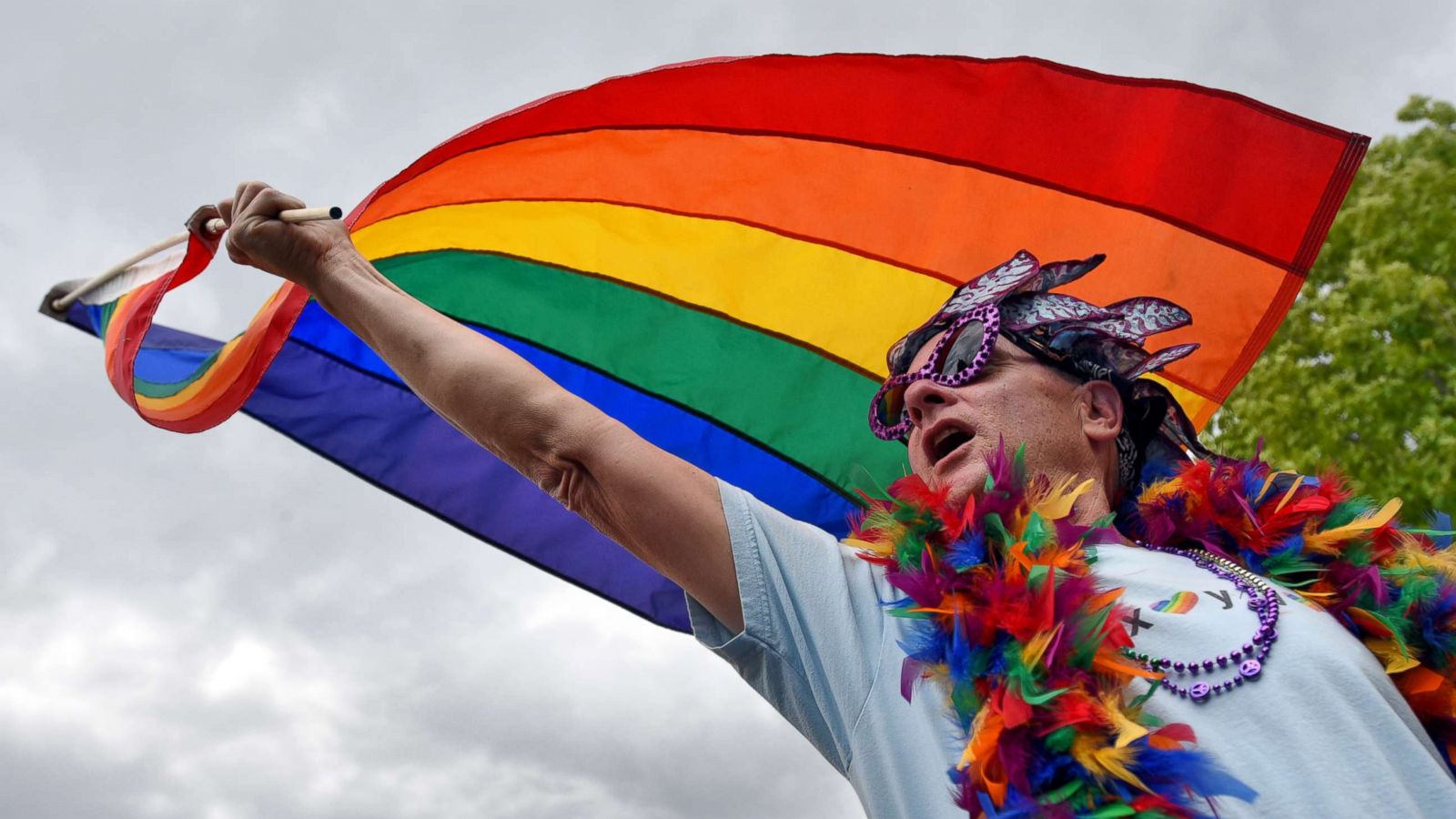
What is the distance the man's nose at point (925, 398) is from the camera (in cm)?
245

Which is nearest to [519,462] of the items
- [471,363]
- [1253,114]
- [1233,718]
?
[471,363]

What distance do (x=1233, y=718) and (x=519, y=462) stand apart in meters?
1.20

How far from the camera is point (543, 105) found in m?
3.39

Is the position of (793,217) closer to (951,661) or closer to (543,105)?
(543,105)

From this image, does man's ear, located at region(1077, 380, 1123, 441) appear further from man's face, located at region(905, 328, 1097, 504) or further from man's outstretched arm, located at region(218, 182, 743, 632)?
man's outstretched arm, located at region(218, 182, 743, 632)

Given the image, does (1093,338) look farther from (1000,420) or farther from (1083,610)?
(1083,610)

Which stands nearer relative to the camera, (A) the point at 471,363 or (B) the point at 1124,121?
(A) the point at 471,363

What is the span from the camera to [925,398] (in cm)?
248

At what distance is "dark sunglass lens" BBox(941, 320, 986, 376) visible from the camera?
2.48m

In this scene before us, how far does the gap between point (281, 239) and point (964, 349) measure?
134cm

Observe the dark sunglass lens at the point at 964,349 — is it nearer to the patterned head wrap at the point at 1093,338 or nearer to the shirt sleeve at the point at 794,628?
the patterned head wrap at the point at 1093,338

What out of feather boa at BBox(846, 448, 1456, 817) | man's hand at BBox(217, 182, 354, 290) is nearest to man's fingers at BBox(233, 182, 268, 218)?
man's hand at BBox(217, 182, 354, 290)

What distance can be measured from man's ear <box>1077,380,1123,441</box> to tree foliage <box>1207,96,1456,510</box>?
619 cm

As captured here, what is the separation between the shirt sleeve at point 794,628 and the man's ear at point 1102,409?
79cm
